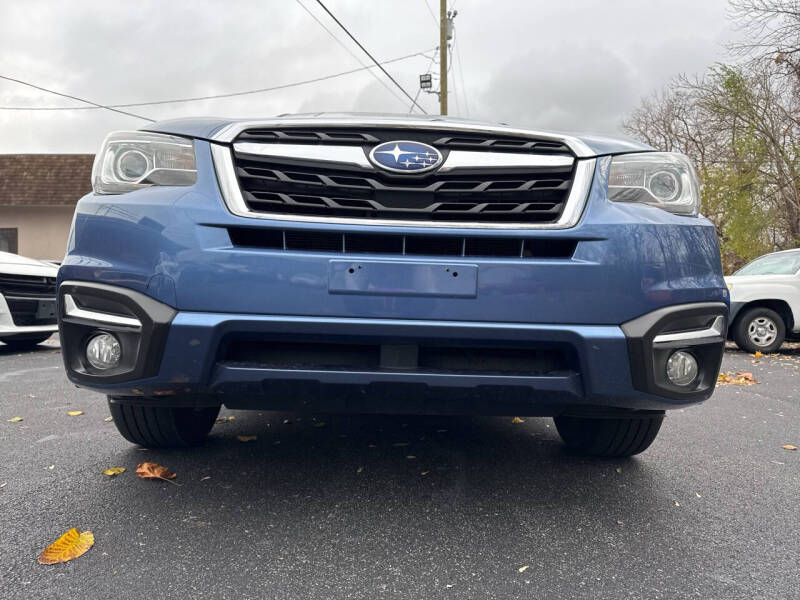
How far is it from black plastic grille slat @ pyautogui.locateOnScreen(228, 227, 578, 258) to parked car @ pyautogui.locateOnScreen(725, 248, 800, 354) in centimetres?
668

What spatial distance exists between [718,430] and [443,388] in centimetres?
234

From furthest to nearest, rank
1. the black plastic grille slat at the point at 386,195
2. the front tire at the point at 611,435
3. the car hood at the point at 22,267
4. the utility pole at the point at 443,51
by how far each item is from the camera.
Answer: the utility pole at the point at 443,51 → the car hood at the point at 22,267 → the front tire at the point at 611,435 → the black plastic grille slat at the point at 386,195

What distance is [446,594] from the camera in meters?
1.49

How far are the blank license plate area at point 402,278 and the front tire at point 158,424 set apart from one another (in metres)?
1.04

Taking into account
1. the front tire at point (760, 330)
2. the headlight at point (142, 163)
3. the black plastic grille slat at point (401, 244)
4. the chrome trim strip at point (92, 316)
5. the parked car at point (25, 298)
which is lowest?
the front tire at point (760, 330)

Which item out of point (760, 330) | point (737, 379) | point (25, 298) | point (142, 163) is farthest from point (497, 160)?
point (760, 330)

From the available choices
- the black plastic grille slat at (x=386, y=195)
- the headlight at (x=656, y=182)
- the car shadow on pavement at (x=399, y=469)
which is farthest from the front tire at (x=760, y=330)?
the black plastic grille slat at (x=386, y=195)

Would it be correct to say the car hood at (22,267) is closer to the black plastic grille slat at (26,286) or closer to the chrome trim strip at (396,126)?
the black plastic grille slat at (26,286)

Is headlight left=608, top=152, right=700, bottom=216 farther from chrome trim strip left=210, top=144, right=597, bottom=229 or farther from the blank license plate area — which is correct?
the blank license plate area

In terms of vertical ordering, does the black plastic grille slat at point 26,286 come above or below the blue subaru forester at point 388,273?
below

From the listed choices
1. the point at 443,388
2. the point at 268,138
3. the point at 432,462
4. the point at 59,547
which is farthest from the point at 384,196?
the point at 59,547

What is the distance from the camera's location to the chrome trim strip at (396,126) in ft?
6.05

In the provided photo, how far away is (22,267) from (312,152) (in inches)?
208

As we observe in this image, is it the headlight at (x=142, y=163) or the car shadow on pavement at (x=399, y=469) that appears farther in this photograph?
the car shadow on pavement at (x=399, y=469)
